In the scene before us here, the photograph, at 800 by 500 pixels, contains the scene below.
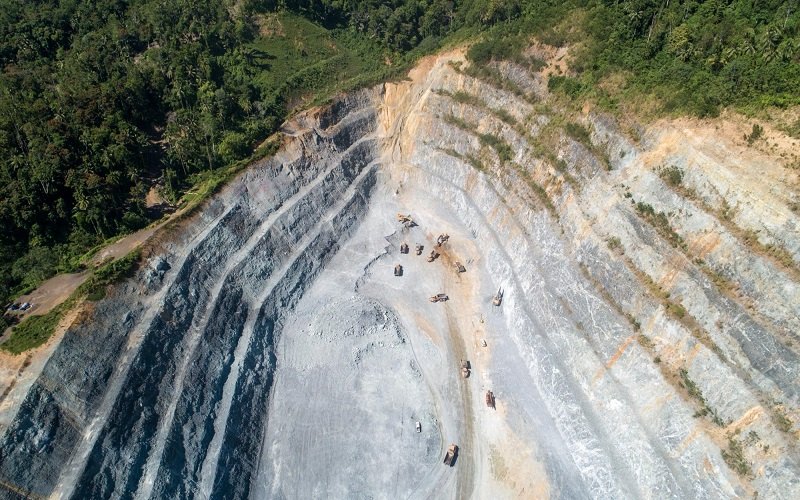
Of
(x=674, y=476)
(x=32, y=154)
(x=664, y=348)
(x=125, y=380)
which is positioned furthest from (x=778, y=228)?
(x=32, y=154)

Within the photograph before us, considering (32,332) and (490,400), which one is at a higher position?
(32,332)

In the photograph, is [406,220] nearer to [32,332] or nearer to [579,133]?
[579,133]

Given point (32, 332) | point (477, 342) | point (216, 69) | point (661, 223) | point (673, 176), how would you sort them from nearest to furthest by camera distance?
1. point (32, 332)
2. point (661, 223)
3. point (673, 176)
4. point (477, 342)
5. point (216, 69)

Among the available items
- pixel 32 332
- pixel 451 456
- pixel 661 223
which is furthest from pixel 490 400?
pixel 32 332

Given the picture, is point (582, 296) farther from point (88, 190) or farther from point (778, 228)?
point (88, 190)

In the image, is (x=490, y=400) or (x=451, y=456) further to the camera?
(x=490, y=400)
